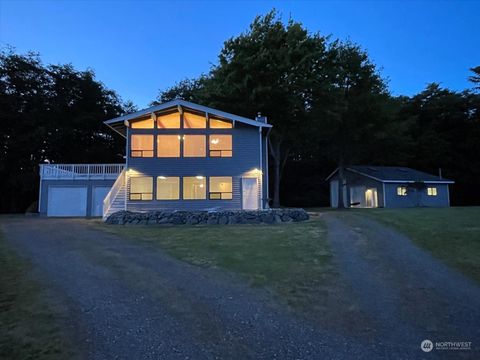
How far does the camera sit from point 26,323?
13.8 ft

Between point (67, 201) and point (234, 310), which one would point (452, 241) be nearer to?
point (234, 310)

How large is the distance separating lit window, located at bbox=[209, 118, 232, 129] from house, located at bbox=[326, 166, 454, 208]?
16.2 m

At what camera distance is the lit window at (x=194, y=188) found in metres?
19.2

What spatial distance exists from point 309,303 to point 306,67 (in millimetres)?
22300

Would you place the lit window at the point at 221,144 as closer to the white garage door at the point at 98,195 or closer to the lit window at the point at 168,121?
the lit window at the point at 168,121

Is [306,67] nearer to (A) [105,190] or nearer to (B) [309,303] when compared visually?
(A) [105,190]

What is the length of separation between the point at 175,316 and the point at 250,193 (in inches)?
590

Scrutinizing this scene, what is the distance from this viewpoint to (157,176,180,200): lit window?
19.1 metres

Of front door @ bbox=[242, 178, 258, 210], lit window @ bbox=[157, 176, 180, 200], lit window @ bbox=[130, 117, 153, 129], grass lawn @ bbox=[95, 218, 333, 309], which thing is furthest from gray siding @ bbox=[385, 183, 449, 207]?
lit window @ bbox=[130, 117, 153, 129]

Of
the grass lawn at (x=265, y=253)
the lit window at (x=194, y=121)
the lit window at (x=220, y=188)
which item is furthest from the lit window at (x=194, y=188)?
the grass lawn at (x=265, y=253)

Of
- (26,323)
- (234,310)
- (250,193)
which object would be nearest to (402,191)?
(250,193)

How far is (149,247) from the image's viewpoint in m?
9.51

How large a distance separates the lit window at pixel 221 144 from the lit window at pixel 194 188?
6.08 feet

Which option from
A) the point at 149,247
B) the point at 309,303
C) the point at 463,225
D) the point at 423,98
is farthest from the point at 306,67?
the point at 423,98
